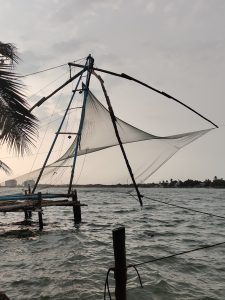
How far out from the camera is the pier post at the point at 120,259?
220 inches

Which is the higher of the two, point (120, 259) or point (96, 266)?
point (120, 259)

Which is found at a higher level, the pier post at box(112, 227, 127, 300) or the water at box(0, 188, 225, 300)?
the pier post at box(112, 227, 127, 300)

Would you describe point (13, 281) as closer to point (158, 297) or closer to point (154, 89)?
point (158, 297)

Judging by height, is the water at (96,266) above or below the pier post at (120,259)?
below

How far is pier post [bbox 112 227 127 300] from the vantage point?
18.3 feet

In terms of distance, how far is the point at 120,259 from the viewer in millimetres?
5695

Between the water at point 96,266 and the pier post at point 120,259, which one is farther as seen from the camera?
the water at point 96,266

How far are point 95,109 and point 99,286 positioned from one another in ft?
26.7

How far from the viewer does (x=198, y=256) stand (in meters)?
12.0

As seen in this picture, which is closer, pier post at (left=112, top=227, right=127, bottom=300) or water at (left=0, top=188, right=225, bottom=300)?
pier post at (left=112, top=227, right=127, bottom=300)

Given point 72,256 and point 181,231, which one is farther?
point 181,231

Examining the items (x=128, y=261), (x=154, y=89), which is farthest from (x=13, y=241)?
(x=154, y=89)

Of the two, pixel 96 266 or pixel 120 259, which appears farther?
pixel 96 266

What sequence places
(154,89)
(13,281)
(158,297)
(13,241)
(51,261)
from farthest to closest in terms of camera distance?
(13,241) < (51,261) < (154,89) < (13,281) < (158,297)
